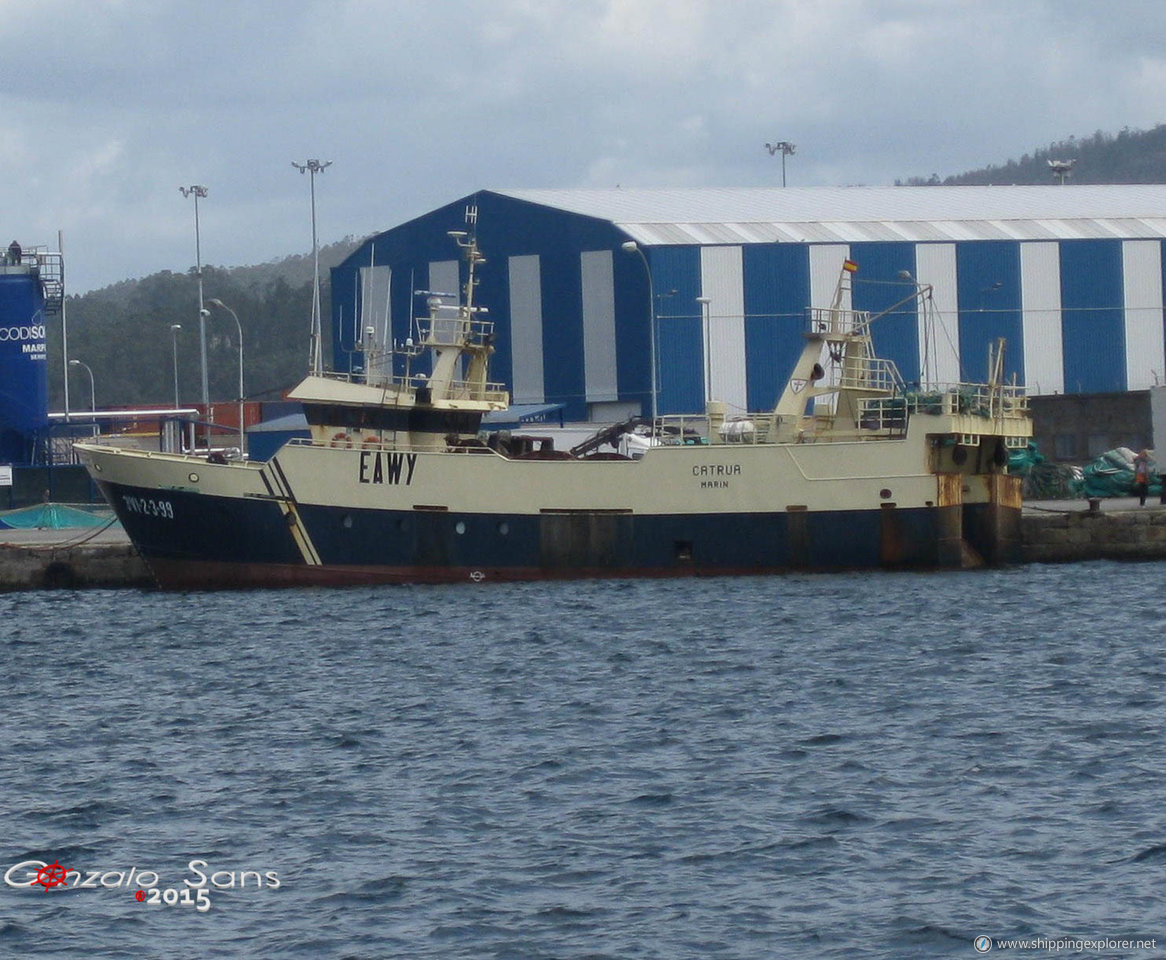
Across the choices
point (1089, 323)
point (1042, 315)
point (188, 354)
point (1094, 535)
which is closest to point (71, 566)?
point (1094, 535)

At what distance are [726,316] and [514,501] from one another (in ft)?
93.6

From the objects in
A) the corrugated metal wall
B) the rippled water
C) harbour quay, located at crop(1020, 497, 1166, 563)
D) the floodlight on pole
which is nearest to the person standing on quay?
harbour quay, located at crop(1020, 497, 1166, 563)

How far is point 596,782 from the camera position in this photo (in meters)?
19.7

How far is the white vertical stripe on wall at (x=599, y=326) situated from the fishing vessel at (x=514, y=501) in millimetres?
26741

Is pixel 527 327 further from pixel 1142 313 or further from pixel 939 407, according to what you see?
pixel 939 407

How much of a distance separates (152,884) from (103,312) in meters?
190

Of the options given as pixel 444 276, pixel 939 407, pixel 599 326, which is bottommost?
pixel 939 407

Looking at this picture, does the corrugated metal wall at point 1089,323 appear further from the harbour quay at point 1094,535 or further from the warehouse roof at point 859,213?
the harbour quay at point 1094,535

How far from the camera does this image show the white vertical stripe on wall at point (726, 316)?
65.2 metres

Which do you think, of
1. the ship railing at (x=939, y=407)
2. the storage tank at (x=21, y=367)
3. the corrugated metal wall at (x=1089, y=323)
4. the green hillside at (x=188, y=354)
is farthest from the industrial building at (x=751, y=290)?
the green hillside at (x=188, y=354)

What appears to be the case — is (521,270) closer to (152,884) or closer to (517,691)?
(517,691)

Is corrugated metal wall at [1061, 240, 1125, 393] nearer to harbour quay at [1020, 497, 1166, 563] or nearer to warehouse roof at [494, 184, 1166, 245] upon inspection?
warehouse roof at [494, 184, 1166, 245]

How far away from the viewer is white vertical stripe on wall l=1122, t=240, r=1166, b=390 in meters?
69.9

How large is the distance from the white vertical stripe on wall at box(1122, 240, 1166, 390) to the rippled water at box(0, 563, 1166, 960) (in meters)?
38.0
